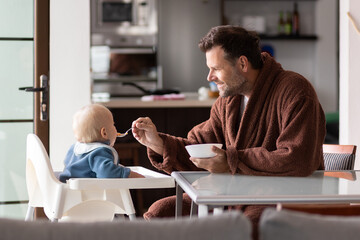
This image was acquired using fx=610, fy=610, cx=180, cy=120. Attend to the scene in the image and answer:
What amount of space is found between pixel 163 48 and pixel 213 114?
4.77 metres

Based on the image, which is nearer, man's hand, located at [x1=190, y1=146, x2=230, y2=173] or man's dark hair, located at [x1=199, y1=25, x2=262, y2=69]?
man's hand, located at [x1=190, y1=146, x2=230, y2=173]

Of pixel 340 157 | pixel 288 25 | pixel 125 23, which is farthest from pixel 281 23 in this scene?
pixel 340 157

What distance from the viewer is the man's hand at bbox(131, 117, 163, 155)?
2412mm

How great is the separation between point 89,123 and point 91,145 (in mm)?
88

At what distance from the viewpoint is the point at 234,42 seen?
2.38m

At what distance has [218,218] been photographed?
1.00 meters

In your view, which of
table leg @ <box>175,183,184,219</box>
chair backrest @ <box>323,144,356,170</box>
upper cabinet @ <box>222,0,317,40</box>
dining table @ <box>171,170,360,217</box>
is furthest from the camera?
upper cabinet @ <box>222,0,317,40</box>

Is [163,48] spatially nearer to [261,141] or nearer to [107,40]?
[107,40]

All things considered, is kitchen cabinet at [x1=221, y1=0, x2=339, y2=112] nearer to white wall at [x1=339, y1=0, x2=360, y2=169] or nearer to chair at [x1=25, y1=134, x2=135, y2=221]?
white wall at [x1=339, y1=0, x2=360, y2=169]

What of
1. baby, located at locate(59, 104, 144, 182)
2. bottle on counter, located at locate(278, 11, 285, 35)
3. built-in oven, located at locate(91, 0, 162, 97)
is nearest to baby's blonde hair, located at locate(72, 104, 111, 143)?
baby, located at locate(59, 104, 144, 182)

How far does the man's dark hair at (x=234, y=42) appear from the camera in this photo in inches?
93.3

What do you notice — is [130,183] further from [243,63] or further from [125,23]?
[125,23]

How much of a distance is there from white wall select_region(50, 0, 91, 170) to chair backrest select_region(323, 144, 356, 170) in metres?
1.60

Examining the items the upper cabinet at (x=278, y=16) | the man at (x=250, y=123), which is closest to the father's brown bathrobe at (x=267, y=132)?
the man at (x=250, y=123)
